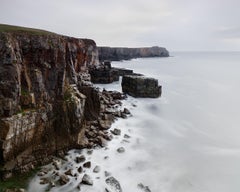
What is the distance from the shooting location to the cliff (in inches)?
4448

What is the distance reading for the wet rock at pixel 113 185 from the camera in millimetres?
13673

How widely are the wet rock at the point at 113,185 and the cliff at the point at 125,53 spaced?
86.3m

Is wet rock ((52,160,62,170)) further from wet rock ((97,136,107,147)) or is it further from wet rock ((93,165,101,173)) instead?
wet rock ((97,136,107,147))

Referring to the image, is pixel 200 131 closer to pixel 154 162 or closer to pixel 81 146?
pixel 154 162

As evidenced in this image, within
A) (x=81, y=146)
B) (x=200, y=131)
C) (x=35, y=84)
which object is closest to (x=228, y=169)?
(x=200, y=131)

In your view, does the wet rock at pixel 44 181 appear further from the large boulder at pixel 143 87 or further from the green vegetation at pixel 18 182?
the large boulder at pixel 143 87

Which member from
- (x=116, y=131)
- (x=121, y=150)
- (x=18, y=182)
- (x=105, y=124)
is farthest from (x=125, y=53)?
(x=18, y=182)

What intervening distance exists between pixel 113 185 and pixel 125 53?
4915 inches

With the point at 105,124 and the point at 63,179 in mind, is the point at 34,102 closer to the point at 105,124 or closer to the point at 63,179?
the point at 63,179

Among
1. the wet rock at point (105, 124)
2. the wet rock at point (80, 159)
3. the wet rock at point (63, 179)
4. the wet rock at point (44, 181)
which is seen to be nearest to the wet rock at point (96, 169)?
the wet rock at point (80, 159)

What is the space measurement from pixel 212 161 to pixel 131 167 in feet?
21.8

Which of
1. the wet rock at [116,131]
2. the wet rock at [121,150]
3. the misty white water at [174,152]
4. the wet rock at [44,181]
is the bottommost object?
the misty white water at [174,152]

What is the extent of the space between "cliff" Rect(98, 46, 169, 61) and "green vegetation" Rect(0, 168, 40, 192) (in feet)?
283

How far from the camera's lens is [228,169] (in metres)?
17.2
